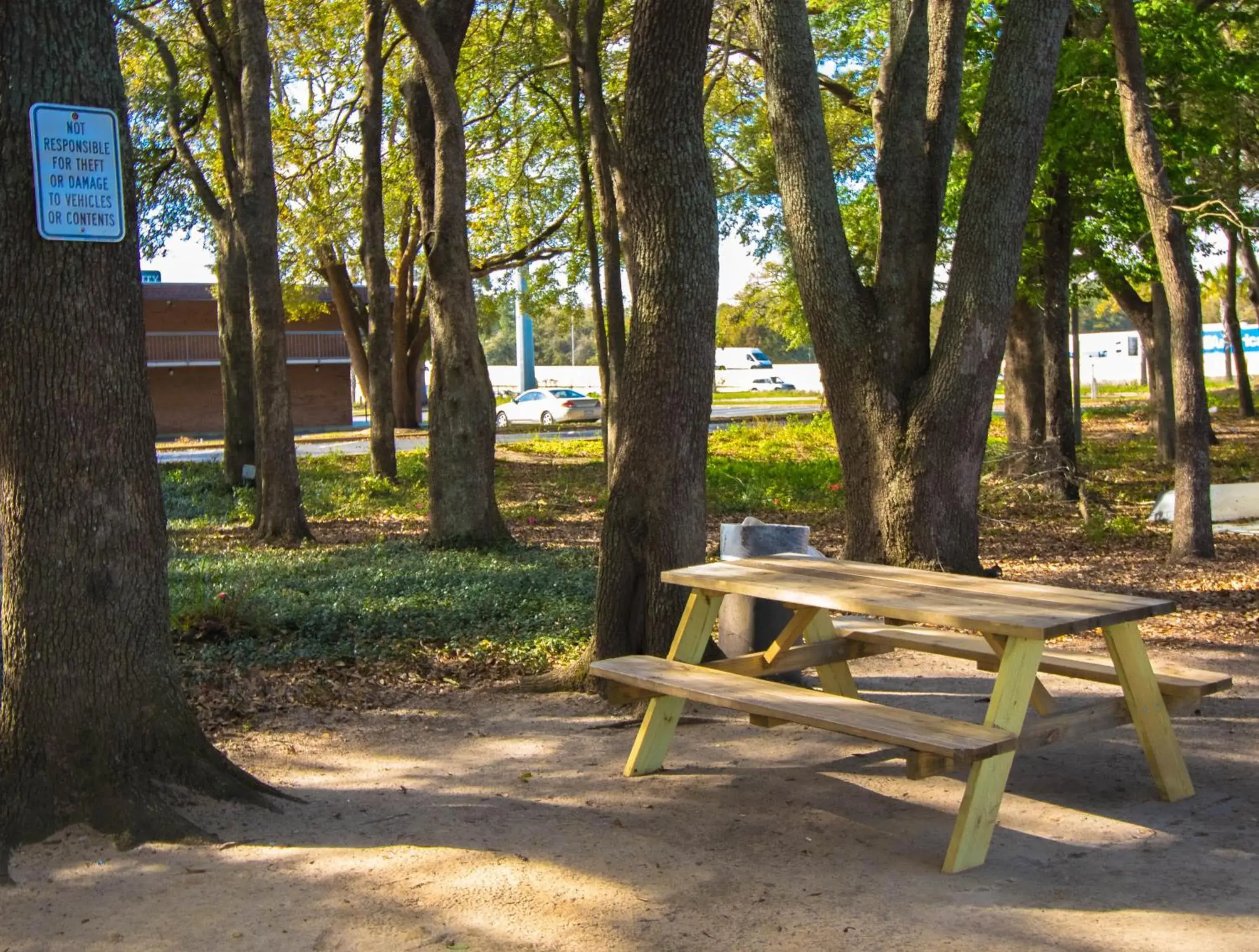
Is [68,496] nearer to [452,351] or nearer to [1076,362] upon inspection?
[452,351]

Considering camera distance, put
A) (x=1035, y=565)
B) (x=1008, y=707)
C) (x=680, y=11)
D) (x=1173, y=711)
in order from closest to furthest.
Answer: (x=1008, y=707), (x=1173, y=711), (x=680, y=11), (x=1035, y=565)

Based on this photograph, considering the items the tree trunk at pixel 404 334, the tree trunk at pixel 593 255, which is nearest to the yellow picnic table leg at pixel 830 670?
the tree trunk at pixel 593 255

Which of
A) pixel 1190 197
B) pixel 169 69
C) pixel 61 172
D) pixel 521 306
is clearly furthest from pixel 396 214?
pixel 61 172

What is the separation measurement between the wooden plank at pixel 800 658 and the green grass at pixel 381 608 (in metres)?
2.23

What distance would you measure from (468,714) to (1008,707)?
132 inches

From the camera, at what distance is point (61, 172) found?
477cm

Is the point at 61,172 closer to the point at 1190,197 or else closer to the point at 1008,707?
the point at 1008,707

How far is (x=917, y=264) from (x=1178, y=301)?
9.29 ft

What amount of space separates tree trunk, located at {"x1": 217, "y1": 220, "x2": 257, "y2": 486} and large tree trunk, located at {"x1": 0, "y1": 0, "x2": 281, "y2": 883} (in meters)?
14.3

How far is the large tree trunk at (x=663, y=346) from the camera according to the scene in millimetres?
7074

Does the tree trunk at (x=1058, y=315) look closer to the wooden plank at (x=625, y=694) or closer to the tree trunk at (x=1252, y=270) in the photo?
the wooden plank at (x=625, y=694)

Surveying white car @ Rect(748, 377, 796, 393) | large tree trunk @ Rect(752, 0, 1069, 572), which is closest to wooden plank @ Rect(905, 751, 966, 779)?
large tree trunk @ Rect(752, 0, 1069, 572)

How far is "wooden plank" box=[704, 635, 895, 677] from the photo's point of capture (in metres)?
6.11

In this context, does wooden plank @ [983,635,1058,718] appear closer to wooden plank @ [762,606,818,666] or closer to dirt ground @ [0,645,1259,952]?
dirt ground @ [0,645,1259,952]
